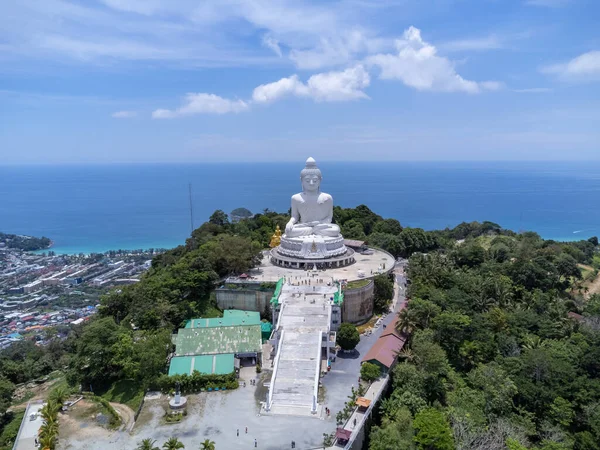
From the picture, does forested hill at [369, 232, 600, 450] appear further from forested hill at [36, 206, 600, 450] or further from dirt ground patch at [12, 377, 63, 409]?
dirt ground patch at [12, 377, 63, 409]

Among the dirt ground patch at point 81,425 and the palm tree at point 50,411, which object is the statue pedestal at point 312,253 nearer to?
the dirt ground patch at point 81,425

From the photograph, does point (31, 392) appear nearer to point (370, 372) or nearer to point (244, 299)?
point (244, 299)

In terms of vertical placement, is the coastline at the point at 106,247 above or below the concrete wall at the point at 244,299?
below

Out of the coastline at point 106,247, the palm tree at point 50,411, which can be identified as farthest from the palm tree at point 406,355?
the coastline at point 106,247

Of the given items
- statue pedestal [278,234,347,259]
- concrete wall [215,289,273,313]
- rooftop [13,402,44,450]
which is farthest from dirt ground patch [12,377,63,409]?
statue pedestal [278,234,347,259]

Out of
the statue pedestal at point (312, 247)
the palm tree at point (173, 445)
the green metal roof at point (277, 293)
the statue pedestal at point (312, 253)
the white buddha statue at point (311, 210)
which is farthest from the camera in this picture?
the white buddha statue at point (311, 210)

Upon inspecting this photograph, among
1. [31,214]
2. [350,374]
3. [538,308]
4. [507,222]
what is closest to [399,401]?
[350,374]

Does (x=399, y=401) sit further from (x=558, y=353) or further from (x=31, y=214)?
(x=31, y=214)
